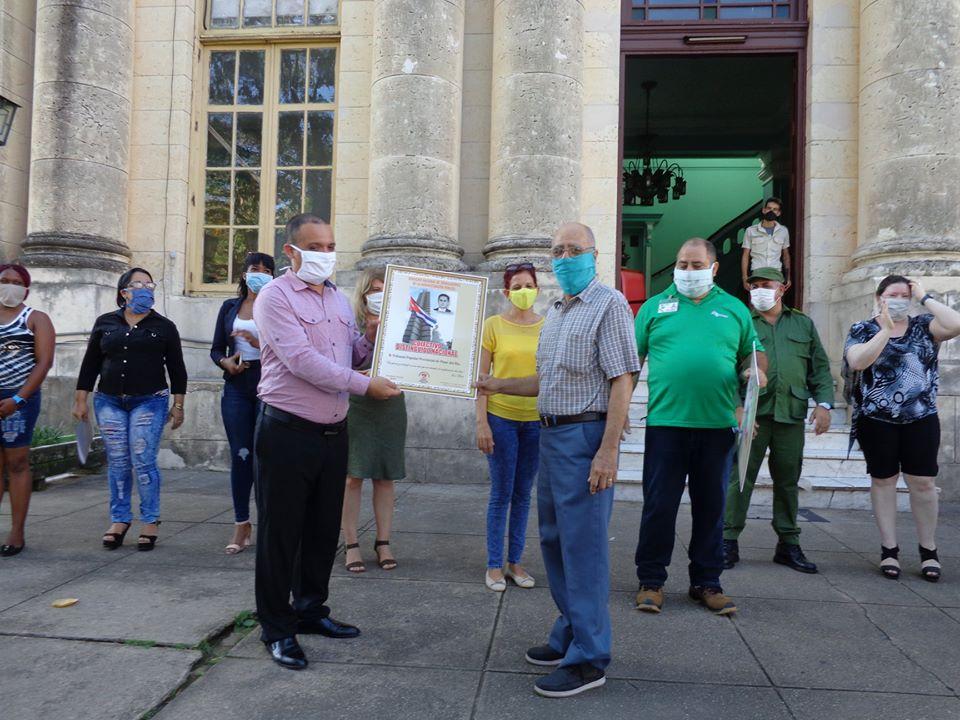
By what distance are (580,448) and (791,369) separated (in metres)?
2.57

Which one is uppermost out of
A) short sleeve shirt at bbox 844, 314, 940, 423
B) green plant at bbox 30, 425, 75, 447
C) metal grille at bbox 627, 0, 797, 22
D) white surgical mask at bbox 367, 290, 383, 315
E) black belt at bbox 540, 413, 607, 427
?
metal grille at bbox 627, 0, 797, 22

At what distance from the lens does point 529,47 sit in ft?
27.8

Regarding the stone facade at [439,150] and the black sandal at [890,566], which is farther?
the stone facade at [439,150]

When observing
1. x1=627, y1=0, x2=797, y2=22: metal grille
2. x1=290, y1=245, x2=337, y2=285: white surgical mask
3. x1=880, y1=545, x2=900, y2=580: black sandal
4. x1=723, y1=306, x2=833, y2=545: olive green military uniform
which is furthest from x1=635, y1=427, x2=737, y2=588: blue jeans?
x1=627, y1=0, x2=797, y2=22: metal grille

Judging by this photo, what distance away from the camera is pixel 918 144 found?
796cm

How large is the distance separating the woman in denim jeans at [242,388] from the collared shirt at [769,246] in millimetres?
6362

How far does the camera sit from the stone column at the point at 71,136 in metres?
8.73

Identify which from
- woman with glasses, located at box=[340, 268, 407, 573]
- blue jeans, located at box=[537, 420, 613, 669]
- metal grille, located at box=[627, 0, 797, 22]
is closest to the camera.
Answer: blue jeans, located at box=[537, 420, 613, 669]

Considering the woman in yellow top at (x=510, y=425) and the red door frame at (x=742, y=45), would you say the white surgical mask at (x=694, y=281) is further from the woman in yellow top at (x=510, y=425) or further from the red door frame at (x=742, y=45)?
the red door frame at (x=742, y=45)

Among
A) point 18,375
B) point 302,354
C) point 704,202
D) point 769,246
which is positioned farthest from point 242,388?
point 704,202

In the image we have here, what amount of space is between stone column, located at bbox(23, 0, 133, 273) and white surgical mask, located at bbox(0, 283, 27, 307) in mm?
3650

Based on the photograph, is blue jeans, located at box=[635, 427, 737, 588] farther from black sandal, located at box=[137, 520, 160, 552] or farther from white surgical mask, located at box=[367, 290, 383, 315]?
black sandal, located at box=[137, 520, 160, 552]

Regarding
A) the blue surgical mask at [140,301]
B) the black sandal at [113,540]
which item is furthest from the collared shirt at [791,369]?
the black sandal at [113,540]

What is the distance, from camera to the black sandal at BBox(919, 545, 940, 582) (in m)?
4.92
